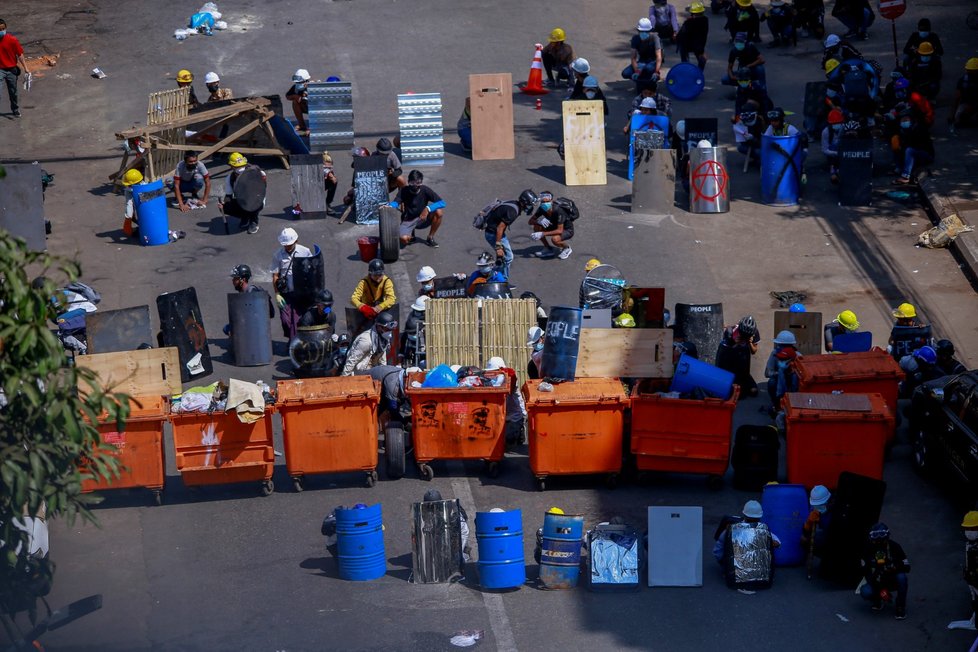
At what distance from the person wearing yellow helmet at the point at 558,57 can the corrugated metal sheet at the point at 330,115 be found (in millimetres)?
5093

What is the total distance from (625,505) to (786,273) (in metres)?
7.79

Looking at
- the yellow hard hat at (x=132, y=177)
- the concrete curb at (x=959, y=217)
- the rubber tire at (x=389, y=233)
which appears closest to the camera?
the concrete curb at (x=959, y=217)

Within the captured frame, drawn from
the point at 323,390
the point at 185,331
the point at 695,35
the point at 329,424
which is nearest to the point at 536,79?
the point at 695,35

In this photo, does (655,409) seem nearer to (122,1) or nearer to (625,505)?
(625,505)

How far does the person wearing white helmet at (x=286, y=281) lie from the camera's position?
19.0 m

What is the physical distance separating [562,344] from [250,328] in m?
4.99

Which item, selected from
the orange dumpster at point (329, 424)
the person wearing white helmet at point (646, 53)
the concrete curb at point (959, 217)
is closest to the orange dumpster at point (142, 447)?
the orange dumpster at point (329, 424)

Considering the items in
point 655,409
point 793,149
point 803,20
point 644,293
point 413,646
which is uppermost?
point 803,20

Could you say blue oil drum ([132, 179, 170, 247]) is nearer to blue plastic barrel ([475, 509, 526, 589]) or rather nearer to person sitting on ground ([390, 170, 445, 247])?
person sitting on ground ([390, 170, 445, 247])

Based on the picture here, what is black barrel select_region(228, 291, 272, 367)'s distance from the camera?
1852cm

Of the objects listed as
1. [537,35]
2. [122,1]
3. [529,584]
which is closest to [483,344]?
[529,584]

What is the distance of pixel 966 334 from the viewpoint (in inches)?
760

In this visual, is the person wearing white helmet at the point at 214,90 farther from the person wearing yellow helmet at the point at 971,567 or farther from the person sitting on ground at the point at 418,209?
the person wearing yellow helmet at the point at 971,567

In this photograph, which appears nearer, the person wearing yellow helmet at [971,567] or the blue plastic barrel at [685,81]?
the person wearing yellow helmet at [971,567]
